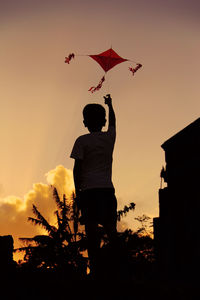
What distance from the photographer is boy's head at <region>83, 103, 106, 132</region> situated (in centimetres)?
483

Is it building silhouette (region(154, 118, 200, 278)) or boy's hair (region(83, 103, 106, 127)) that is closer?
boy's hair (region(83, 103, 106, 127))

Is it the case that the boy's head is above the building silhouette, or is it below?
below

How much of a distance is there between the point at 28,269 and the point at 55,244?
26936mm

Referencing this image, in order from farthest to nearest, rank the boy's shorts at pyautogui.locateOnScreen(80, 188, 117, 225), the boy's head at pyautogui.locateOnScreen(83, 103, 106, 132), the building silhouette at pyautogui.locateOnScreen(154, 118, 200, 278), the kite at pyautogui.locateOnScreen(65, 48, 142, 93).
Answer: the building silhouette at pyautogui.locateOnScreen(154, 118, 200, 278)
the kite at pyautogui.locateOnScreen(65, 48, 142, 93)
the boy's head at pyautogui.locateOnScreen(83, 103, 106, 132)
the boy's shorts at pyautogui.locateOnScreen(80, 188, 117, 225)

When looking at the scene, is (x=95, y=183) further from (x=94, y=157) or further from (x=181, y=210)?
(x=181, y=210)

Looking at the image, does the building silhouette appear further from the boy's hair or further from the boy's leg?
the boy's hair

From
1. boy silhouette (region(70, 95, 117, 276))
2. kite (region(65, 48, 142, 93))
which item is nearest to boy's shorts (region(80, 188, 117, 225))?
boy silhouette (region(70, 95, 117, 276))

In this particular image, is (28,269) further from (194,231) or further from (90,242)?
(194,231)

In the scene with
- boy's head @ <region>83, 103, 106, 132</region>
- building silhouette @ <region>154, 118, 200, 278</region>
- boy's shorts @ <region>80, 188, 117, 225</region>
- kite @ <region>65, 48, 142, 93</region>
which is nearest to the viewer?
boy's shorts @ <region>80, 188, 117, 225</region>

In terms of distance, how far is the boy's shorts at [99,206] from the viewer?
15.3 feet

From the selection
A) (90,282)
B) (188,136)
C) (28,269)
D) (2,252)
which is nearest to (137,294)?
(90,282)

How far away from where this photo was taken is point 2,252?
24.8ft

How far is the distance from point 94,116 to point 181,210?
26545 millimetres

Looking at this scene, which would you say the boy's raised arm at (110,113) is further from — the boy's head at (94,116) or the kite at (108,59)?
the kite at (108,59)
